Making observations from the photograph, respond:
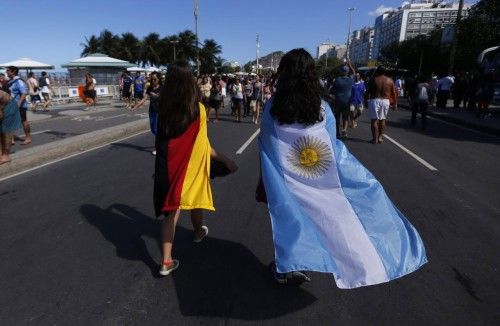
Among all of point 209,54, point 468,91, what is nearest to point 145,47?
point 209,54

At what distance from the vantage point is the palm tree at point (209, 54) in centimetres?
8325

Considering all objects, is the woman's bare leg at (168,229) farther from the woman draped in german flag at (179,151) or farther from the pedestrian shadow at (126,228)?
Answer: the pedestrian shadow at (126,228)

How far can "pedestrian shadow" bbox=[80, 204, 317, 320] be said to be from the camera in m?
2.84

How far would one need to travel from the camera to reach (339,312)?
2.79 meters

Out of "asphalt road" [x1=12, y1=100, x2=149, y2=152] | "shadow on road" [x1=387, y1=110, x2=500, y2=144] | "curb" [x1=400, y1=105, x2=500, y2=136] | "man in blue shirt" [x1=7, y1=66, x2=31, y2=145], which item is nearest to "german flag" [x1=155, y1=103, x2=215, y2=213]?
"asphalt road" [x1=12, y1=100, x2=149, y2=152]

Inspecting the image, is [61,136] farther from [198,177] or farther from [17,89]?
[198,177]

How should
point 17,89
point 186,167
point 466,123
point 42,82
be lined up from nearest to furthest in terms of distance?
point 186,167 < point 17,89 < point 466,123 < point 42,82

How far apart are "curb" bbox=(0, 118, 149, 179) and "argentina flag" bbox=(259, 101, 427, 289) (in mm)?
6180

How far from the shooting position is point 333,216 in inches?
106

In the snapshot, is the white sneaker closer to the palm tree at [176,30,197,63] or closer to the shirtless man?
the shirtless man

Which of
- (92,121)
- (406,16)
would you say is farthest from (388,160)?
(406,16)

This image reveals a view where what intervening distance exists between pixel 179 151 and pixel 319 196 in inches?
46.4

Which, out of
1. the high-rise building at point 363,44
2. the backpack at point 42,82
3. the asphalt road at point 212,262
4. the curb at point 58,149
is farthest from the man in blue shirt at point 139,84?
the high-rise building at point 363,44

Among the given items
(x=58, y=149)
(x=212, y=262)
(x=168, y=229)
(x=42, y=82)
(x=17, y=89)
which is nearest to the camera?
(x=168, y=229)
